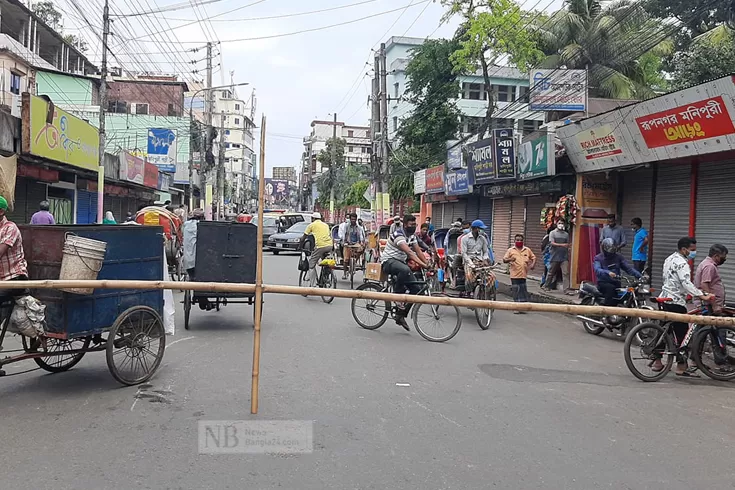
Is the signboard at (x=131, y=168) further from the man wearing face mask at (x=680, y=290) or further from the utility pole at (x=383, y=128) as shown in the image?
the man wearing face mask at (x=680, y=290)

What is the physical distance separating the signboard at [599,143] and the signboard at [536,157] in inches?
64.7

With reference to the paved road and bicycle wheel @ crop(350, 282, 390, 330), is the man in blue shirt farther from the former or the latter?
bicycle wheel @ crop(350, 282, 390, 330)

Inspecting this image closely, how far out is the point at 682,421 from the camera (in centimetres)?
595

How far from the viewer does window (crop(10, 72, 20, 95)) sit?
93.3ft

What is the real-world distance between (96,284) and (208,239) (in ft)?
14.5

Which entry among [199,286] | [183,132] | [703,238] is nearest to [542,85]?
[703,238]

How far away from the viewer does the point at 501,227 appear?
22891 mm

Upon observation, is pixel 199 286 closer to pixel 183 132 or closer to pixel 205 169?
pixel 183 132

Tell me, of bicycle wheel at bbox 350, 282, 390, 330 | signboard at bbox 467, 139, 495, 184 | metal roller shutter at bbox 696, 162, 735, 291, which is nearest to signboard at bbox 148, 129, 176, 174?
signboard at bbox 467, 139, 495, 184

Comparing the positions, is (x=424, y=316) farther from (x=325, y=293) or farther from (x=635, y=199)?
(x=635, y=199)

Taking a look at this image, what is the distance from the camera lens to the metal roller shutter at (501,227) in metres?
22.4

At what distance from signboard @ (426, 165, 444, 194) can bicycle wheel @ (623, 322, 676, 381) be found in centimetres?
2059

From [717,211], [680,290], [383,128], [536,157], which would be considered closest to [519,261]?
[717,211]

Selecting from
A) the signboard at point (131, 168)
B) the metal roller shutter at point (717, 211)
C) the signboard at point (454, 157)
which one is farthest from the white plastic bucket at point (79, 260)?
the signboard at point (131, 168)
